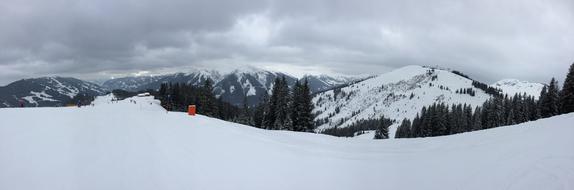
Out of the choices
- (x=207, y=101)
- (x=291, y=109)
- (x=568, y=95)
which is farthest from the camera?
(x=207, y=101)

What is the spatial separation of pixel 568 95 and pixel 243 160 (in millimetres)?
54223

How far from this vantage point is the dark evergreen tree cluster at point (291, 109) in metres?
52.4

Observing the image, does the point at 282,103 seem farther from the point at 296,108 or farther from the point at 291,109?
the point at 296,108

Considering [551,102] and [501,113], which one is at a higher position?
[551,102]

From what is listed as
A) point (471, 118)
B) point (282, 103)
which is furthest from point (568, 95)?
point (471, 118)

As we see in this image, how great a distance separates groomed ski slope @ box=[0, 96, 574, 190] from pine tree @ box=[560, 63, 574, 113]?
4191 cm

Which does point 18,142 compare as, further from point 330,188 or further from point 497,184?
point 497,184

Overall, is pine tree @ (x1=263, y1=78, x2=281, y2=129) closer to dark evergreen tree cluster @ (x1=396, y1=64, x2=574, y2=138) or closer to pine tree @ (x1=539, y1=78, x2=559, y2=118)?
dark evergreen tree cluster @ (x1=396, y1=64, x2=574, y2=138)

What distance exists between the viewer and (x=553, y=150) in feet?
36.9

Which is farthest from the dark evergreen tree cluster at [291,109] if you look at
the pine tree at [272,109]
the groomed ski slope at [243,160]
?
the groomed ski slope at [243,160]

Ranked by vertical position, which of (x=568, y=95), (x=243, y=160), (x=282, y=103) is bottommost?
(x=243, y=160)

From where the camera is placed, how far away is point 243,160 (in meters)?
13.9

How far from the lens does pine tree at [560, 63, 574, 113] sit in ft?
165

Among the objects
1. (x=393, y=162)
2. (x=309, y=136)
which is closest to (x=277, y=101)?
(x=309, y=136)
